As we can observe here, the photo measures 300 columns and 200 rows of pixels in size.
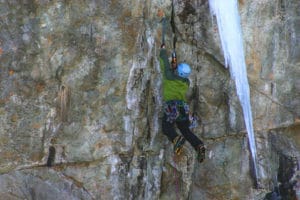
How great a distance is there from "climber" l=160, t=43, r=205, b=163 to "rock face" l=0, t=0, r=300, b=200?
355 millimetres

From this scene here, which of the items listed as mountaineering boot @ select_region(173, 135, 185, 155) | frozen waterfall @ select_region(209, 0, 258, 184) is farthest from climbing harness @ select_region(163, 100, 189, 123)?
frozen waterfall @ select_region(209, 0, 258, 184)

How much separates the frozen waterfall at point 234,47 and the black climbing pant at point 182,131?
1.16m

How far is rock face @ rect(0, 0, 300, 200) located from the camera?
377 inches

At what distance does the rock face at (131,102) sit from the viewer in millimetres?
9570

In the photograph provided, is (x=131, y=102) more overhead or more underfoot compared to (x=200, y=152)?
more overhead

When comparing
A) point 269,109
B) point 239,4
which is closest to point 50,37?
point 239,4

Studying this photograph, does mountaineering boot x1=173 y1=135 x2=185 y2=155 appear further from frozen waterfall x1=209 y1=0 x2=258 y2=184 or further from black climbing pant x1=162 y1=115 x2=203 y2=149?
frozen waterfall x1=209 y1=0 x2=258 y2=184

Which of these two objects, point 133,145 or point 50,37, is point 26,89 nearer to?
point 50,37

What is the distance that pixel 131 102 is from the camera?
9953mm

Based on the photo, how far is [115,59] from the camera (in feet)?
32.3

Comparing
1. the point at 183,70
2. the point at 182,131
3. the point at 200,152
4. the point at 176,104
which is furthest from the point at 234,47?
the point at 200,152

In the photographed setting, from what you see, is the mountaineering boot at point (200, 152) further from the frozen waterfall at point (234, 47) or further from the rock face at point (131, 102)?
the frozen waterfall at point (234, 47)

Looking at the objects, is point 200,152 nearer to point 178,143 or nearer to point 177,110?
point 178,143

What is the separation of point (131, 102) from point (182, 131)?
1027mm
